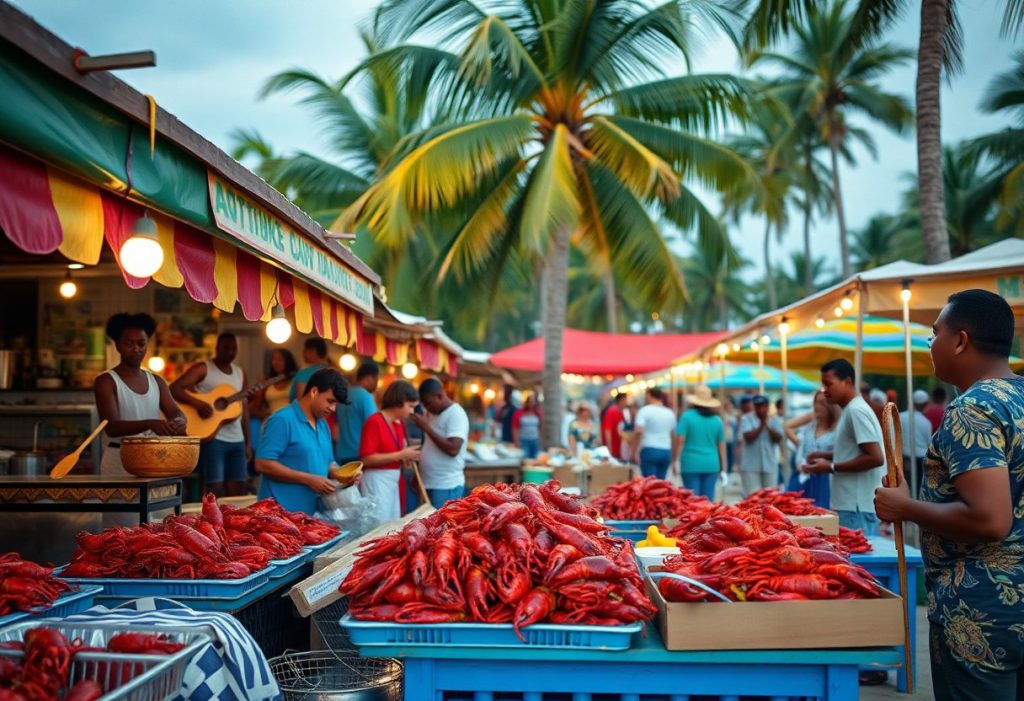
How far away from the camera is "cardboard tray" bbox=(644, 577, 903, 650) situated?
10.1 feet

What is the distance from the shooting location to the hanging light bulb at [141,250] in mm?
Result: 3684

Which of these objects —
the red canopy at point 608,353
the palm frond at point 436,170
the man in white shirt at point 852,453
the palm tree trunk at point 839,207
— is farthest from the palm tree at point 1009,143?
the man in white shirt at point 852,453

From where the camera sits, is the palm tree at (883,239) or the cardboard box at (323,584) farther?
the palm tree at (883,239)

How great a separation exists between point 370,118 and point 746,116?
12.5 metres

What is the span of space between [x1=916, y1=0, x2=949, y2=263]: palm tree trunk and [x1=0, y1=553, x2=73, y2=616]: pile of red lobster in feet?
39.7

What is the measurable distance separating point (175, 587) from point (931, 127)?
1210 cm

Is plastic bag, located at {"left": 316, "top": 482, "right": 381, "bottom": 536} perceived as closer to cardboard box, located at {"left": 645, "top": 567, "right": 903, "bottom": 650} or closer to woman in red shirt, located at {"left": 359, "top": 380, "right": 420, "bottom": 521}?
woman in red shirt, located at {"left": 359, "top": 380, "right": 420, "bottom": 521}

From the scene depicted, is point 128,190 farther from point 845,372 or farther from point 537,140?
point 537,140

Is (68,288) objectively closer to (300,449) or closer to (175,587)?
(300,449)

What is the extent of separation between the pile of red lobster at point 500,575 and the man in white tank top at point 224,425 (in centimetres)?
568

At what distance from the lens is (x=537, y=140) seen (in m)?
15.7

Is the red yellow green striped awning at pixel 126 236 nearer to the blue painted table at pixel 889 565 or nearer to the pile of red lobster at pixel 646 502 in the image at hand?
the pile of red lobster at pixel 646 502

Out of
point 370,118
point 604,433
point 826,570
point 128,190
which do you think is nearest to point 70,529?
point 128,190

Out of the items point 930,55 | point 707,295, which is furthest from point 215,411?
point 707,295
